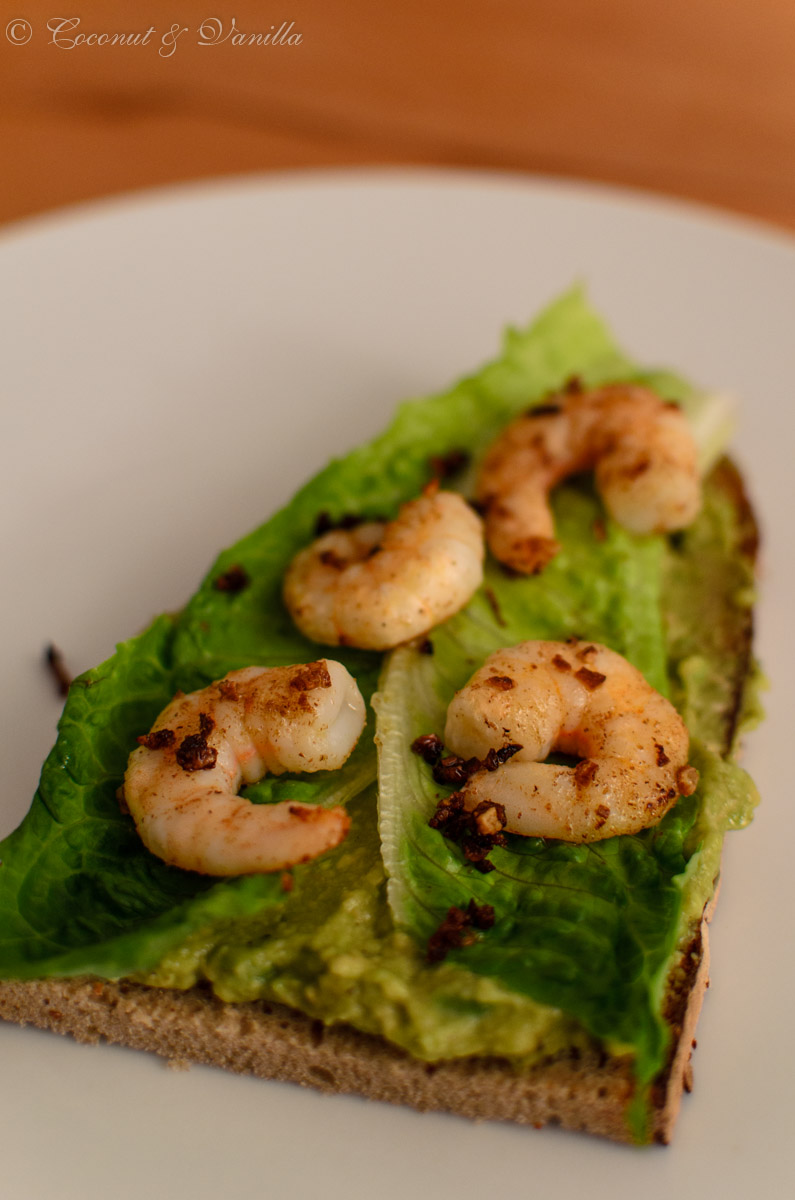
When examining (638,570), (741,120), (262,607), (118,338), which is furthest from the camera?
(741,120)

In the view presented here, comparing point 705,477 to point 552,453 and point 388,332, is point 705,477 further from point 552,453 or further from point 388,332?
point 388,332

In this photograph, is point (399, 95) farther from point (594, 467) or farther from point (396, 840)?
point (396, 840)

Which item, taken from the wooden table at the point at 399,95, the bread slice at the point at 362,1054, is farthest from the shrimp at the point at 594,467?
the wooden table at the point at 399,95

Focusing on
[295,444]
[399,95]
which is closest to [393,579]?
[295,444]

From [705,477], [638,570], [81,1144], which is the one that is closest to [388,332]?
[705,477]

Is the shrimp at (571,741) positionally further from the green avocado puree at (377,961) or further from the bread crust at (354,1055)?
the bread crust at (354,1055)

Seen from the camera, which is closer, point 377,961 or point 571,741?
point 377,961

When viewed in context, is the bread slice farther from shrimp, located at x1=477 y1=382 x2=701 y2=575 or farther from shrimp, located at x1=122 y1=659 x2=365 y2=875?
shrimp, located at x1=477 y1=382 x2=701 y2=575
